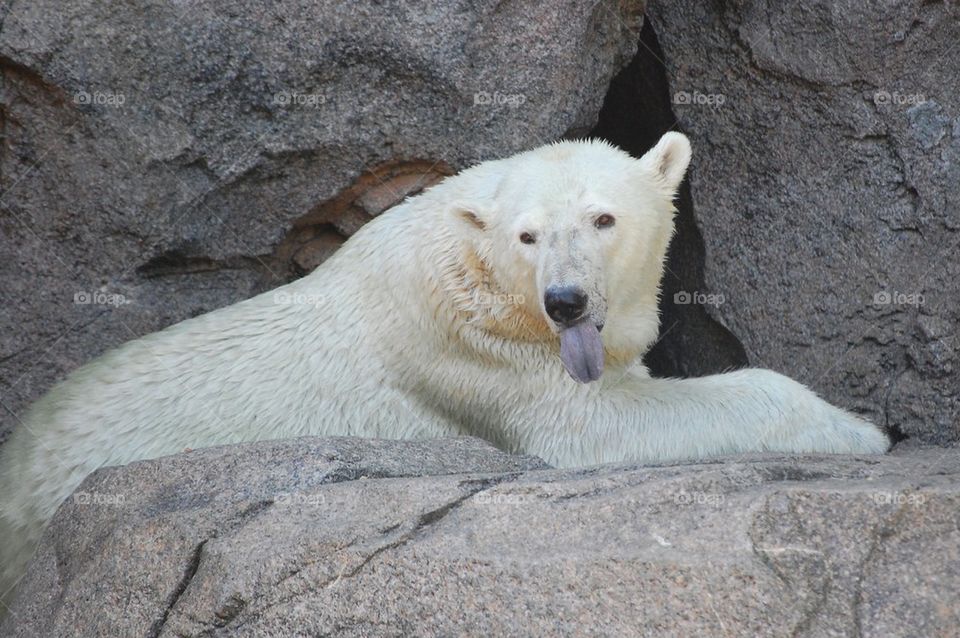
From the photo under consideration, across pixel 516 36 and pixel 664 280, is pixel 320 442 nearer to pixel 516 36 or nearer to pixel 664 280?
pixel 516 36

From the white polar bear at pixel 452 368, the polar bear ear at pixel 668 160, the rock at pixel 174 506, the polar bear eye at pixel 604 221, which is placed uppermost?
the polar bear ear at pixel 668 160

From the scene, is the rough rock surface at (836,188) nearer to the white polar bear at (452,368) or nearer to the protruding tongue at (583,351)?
the white polar bear at (452,368)

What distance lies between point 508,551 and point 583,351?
4.83 ft

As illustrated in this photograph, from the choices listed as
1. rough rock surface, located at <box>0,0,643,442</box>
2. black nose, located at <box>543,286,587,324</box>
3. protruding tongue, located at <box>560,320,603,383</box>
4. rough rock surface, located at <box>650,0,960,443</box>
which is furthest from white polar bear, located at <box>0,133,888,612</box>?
rough rock surface, located at <box>650,0,960,443</box>

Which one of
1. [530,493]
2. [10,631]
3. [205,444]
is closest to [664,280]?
[205,444]

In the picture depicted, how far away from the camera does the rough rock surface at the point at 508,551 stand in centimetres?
272

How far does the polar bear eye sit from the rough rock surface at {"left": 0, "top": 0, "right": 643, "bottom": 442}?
51.3 inches

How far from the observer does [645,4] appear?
5848mm

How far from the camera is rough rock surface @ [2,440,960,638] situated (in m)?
2.72

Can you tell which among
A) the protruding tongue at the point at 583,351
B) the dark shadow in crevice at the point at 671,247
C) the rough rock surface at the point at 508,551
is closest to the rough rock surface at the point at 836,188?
the dark shadow in crevice at the point at 671,247

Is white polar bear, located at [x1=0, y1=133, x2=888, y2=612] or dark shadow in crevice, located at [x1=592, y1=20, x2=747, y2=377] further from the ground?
dark shadow in crevice, located at [x1=592, y1=20, x2=747, y2=377]

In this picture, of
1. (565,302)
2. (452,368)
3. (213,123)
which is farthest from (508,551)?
(213,123)

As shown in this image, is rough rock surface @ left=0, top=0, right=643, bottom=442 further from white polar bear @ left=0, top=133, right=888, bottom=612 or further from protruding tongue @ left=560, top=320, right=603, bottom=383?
protruding tongue @ left=560, top=320, right=603, bottom=383

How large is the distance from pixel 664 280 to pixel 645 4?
4.72 feet
